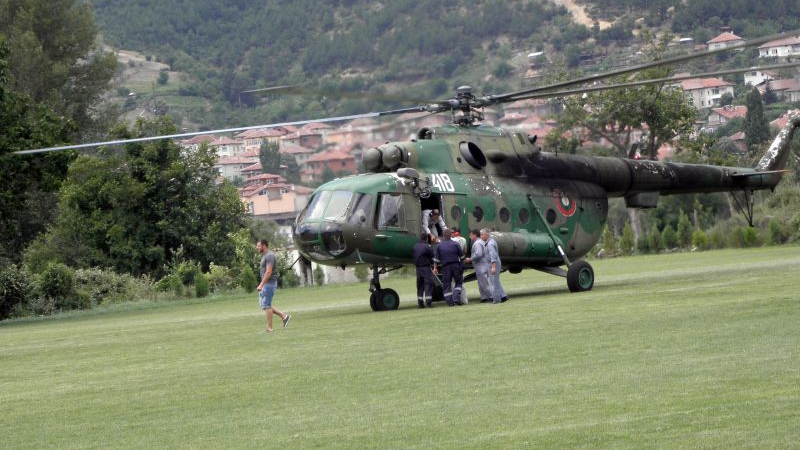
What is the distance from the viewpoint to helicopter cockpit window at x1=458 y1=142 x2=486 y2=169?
1066 inches

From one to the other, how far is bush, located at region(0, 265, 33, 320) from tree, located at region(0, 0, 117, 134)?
94.6ft

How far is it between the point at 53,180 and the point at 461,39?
62.8m

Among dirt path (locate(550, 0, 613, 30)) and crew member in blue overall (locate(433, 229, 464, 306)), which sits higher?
dirt path (locate(550, 0, 613, 30))

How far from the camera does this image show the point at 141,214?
57.2 meters

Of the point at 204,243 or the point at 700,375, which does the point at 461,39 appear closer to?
the point at 204,243

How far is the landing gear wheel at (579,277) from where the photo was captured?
27.2m

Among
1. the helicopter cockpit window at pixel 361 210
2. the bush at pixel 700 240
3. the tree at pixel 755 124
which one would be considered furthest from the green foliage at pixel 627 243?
the helicopter cockpit window at pixel 361 210

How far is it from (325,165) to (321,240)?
8740mm

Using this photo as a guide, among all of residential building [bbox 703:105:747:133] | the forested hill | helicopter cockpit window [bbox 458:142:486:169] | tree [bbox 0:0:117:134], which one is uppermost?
the forested hill

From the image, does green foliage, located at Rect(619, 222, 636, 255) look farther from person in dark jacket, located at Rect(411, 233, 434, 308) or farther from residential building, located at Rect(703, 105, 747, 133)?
person in dark jacket, located at Rect(411, 233, 434, 308)

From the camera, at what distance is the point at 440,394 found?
13.0 metres

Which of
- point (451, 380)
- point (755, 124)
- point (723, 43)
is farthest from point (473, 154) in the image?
point (755, 124)

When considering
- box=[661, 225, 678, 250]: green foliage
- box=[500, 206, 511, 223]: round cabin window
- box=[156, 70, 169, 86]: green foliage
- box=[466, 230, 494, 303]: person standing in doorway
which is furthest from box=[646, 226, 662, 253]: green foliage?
box=[156, 70, 169, 86]: green foliage

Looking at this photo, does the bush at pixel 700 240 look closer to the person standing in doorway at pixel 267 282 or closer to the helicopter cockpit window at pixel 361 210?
the helicopter cockpit window at pixel 361 210
